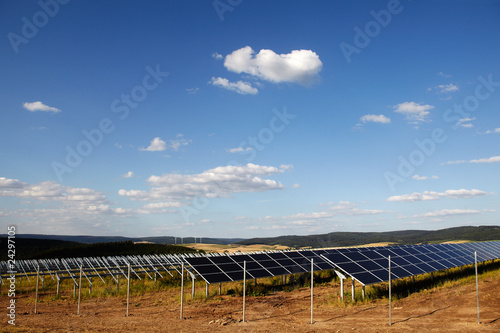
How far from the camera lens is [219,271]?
2148cm

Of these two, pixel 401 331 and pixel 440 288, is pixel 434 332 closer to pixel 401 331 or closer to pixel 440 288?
pixel 401 331

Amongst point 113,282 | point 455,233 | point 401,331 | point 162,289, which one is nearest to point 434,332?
point 401,331

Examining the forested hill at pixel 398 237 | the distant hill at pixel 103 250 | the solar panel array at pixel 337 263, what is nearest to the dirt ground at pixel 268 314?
the solar panel array at pixel 337 263

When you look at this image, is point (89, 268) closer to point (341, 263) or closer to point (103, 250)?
point (341, 263)

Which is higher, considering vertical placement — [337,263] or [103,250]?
[337,263]

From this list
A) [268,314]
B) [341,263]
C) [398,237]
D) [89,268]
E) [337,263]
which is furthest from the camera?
[398,237]

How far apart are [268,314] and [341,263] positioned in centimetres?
601

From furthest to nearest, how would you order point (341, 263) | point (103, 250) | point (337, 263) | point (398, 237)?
1. point (398, 237)
2. point (103, 250)
3. point (341, 263)
4. point (337, 263)

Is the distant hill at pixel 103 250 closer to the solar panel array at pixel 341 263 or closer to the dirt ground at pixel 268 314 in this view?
the solar panel array at pixel 341 263

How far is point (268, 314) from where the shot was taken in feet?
55.6

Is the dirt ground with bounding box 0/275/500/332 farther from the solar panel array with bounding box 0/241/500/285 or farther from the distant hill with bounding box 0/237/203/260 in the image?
the distant hill with bounding box 0/237/203/260

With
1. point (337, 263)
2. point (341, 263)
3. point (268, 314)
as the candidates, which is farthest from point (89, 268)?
point (341, 263)

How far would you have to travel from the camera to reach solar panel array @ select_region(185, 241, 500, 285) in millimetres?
20281

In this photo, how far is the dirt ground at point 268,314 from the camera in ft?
46.4
